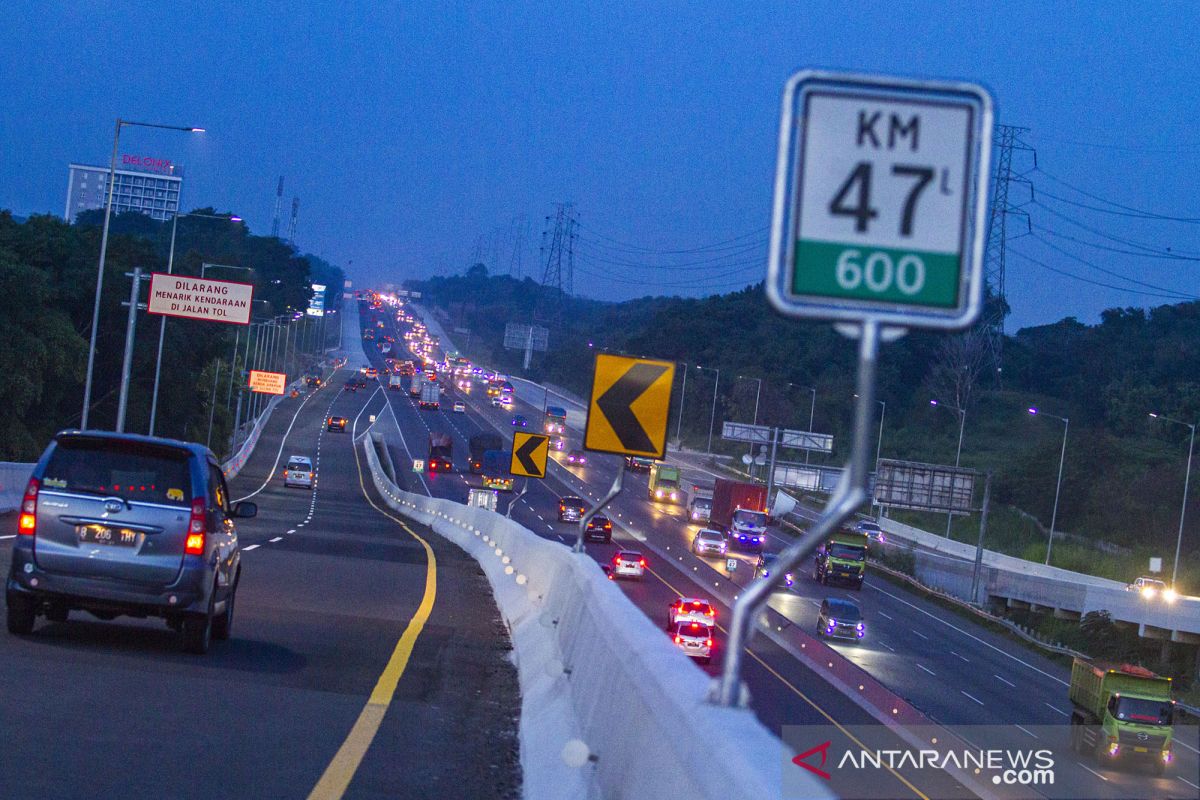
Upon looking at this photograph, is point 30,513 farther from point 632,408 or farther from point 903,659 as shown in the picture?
point 903,659

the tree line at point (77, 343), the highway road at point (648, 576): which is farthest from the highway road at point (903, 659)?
the tree line at point (77, 343)

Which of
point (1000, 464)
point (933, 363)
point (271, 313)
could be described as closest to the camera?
point (1000, 464)

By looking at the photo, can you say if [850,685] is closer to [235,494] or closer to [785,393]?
[235,494]

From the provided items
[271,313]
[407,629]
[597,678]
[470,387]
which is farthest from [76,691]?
[470,387]

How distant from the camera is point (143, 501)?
12570 millimetres

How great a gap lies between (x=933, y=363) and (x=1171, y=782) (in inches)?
4257

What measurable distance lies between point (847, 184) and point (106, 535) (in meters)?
9.87

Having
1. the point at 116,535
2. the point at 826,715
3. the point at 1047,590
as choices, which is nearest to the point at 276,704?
the point at 116,535

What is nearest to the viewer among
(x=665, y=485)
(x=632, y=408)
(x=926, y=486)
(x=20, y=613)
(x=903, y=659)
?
(x=632, y=408)

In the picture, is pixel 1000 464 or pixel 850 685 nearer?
pixel 850 685

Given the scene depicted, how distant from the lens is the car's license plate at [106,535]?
12.5 meters

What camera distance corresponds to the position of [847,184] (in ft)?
13.6

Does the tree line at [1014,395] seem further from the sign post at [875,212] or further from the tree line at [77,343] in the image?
the sign post at [875,212]

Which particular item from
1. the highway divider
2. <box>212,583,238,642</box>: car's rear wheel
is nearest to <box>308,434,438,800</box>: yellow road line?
the highway divider
